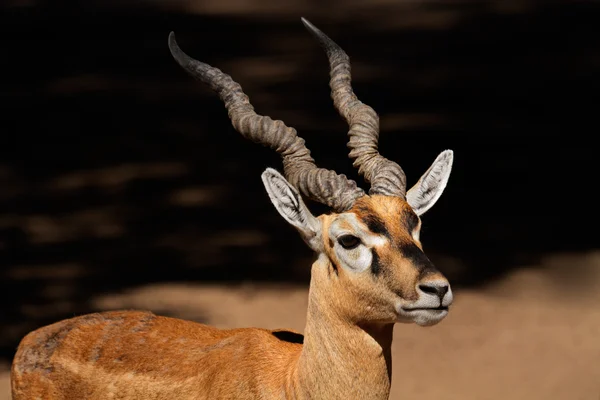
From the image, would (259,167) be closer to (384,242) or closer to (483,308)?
(483,308)

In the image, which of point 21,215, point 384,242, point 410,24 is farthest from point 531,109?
point 384,242

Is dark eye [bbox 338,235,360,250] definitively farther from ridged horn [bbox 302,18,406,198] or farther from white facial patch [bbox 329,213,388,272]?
ridged horn [bbox 302,18,406,198]

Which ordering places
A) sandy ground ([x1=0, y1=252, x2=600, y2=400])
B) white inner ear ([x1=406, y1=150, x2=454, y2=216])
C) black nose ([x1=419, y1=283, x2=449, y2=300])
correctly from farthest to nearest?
sandy ground ([x1=0, y1=252, x2=600, y2=400]), white inner ear ([x1=406, y1=150, x2=454, y2=216]), black nose ([x1=419, y1=283, x2=449, y2=300])

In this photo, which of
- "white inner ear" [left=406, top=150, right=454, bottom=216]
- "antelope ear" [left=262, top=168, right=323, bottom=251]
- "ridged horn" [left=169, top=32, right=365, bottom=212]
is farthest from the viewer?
"white inner ear" [left=406, top=150, right=454, bottom=216]

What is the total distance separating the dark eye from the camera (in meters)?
5.32

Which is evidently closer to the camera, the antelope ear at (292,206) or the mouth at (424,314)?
the mouth at (424,314)

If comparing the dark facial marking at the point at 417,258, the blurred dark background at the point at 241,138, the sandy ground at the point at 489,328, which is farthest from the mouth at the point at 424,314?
the blurred dark background at the point at 241,138

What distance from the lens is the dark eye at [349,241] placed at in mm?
5320

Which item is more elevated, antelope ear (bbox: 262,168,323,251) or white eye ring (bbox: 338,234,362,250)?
antelope ear (bbox: 262,168,323,251)

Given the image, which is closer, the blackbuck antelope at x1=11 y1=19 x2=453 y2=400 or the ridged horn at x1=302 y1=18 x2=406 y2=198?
the blackbuck antelope at x1=11 y1=19 x2=453 y2=400

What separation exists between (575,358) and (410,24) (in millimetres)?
5848

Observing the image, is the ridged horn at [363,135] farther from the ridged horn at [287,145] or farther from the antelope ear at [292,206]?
the antelope ear at [292,206]

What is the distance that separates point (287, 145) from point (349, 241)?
863 millimetres

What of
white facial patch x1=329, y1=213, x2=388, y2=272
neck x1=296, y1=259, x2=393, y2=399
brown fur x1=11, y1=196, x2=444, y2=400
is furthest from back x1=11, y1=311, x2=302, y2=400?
white facial patch x1=329, y1=213, x2=388, y2=272
